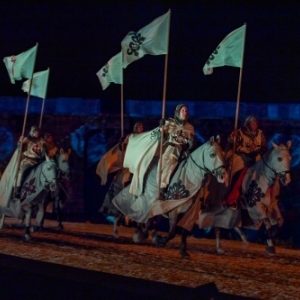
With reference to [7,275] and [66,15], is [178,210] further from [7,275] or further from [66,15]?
[66,15]

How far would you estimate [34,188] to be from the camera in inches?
398

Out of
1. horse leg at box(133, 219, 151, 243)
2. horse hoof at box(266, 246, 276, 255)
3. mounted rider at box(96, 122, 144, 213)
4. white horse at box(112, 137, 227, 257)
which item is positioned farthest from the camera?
mounted rider at box(96, 122, 144, 213)

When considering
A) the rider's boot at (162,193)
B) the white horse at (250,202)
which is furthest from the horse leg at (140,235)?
the white horse at (250,202)

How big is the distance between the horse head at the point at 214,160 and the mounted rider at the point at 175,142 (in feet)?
1.77

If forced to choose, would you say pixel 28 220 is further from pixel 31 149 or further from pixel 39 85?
pixel 39 85

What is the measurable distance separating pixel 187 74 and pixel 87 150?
7.13ft

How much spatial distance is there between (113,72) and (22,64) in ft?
4.66

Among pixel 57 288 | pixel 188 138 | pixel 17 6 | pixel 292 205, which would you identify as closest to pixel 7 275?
pixel 57 288

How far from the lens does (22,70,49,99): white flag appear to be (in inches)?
428

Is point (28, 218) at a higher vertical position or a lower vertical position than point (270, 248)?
higher

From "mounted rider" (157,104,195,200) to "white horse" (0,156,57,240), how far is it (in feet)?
5.18

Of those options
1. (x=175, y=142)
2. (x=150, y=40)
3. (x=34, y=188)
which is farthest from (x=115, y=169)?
(x=150, y=40)

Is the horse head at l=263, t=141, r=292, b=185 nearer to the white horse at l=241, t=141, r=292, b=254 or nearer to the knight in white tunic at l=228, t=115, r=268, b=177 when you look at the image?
the white horse at l=241, t=141, r=292, b=254

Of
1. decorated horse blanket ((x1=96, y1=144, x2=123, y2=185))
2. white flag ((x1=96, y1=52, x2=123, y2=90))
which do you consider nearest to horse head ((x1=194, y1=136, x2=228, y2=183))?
decorated horse blanket ((x1=96, y1=144, x2=123, y2=185))
